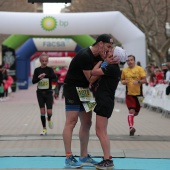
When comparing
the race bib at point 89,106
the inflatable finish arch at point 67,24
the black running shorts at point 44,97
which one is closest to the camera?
the race bib at point 89,106

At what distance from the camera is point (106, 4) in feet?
118

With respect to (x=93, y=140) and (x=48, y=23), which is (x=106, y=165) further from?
(x=48, y=23)

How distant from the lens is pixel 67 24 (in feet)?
77.9

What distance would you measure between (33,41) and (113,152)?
2836 cm

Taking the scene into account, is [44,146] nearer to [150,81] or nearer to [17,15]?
[150,81]

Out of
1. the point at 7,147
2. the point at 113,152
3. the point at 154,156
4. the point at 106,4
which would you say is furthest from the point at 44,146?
the point at 106,4

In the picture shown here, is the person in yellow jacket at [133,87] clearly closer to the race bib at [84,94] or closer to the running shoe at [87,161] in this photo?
the running shoe at [87,161]

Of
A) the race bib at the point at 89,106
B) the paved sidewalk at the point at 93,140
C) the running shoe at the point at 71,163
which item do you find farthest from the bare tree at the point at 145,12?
the running shoe at the point at 71,163

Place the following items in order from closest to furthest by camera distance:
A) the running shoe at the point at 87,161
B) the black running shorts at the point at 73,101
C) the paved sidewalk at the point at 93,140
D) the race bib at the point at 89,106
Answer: the race bib at the point at 89,106 < the black running shorts at the point at 73,101 < the running shoe at the point at 87,161 < the paved sidewalk at the point at 93,140

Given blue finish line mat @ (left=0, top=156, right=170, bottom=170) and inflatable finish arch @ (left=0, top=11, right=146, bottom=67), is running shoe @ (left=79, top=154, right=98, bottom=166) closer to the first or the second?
blue finish line mat @ (left=0, top=156, right=170, bottom=170)

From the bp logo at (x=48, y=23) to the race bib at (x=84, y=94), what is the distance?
16.4 meters

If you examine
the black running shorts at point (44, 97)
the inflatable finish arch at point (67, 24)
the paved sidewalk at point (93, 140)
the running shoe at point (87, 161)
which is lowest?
the paved sidewalk at point (93, 140)

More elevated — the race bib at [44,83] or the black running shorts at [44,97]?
the race bib at [44,83]

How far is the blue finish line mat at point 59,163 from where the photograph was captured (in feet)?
24.6
